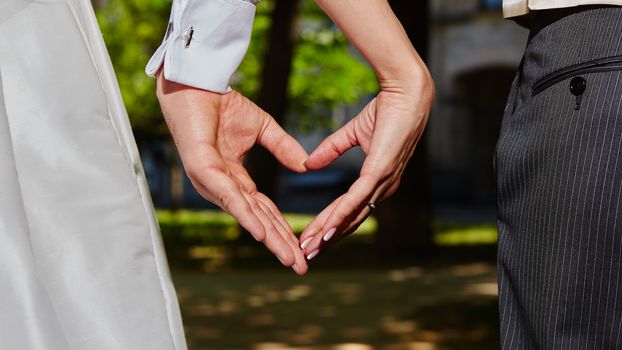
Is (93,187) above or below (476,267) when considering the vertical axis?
above

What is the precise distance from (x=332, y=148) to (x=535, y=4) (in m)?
0.37

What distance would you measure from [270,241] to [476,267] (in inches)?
372

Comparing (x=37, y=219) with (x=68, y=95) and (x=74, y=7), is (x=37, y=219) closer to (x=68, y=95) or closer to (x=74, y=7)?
(x=68, y=95)

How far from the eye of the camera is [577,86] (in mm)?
1400

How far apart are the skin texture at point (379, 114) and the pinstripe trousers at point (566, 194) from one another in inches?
5.8

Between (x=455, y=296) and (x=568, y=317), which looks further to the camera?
(x=455, y=296)

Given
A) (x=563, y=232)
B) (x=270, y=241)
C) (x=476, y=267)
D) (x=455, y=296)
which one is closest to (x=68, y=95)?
(x=270, y=241)

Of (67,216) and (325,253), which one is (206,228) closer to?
(325,253)

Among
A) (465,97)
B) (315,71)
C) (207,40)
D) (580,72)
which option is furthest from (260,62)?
(580,72)

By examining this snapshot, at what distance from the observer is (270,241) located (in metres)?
1.48

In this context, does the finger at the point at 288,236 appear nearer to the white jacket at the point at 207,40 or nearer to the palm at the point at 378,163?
the palm at the point at 378,163

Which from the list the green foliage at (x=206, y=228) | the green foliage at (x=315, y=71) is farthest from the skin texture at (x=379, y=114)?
the green foliage at (x=315, y=71)

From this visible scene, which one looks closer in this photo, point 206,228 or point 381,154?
point 381,154

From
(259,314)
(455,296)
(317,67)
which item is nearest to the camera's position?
(259,314)
